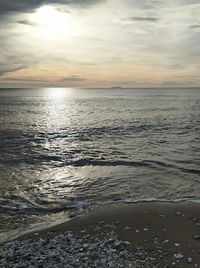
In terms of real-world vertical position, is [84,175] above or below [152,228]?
below

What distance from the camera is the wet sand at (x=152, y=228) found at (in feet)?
21.6

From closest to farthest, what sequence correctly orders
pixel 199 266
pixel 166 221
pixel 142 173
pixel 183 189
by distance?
pixel 199 266
pixel 166 221
pixel 183 189
pixel 142 173

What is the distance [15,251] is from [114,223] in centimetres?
282

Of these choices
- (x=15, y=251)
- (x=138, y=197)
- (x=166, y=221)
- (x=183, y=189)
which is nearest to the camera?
(x=15, y=251)

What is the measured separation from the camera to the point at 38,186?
42.4ft

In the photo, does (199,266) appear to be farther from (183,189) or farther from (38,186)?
(38,186)

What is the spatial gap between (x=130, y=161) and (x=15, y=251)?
10.9m

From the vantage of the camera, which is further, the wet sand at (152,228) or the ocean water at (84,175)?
the ocean water at (84,175)

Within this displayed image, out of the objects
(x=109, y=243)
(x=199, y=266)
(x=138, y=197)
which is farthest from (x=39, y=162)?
(x=199, y=266)

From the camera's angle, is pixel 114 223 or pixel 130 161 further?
pixel 130 161

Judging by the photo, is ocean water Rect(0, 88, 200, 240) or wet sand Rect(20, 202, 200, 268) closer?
wet sand Rect(20, 202, 200, 268)

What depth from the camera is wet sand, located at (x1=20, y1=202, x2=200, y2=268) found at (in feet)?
21.6

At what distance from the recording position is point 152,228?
26.3 feet

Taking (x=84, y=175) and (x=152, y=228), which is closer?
(x=152, y=228)
